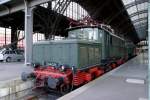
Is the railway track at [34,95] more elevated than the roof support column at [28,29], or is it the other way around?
the roof support column at [28,29]

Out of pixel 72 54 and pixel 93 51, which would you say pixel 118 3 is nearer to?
pixel 93 51

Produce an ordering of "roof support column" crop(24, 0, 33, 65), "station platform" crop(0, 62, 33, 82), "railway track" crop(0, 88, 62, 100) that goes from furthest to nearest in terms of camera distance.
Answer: "roof support column" crop(24, 0, 33, 65) → "station platform" crop(0, 62, 33, 82) → "railway track" crop(0, 88, 62, 100)

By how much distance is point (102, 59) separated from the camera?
1263 centimetres

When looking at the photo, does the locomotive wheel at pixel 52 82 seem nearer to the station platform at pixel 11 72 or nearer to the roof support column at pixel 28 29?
the station platform at pixel 11 72

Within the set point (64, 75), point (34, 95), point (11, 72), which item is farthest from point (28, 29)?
point (64, 75)

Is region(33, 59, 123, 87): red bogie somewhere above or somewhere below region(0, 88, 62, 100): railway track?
above

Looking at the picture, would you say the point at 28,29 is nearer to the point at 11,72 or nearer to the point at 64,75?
the point at 11,72

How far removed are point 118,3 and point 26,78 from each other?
2574 centimetres

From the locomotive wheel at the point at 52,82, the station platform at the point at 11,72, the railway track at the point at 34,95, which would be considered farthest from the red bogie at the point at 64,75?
the station platform at the point at 11,72

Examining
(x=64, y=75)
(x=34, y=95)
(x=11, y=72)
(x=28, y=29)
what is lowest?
(x=34, y=95)

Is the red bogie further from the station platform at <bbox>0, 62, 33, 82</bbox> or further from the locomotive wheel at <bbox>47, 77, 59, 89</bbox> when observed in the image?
the station platform at <bbox>0, 62, 33, 82</bbox>

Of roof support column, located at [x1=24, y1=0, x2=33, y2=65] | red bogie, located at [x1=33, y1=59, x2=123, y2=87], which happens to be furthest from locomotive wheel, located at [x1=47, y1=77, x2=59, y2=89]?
roof support column, located at [x1=24, y1=0, x2=33, y2=65]

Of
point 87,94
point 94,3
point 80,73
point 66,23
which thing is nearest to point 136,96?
point 87,94

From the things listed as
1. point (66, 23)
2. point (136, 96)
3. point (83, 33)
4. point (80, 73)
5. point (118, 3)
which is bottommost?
point (136, 96)
